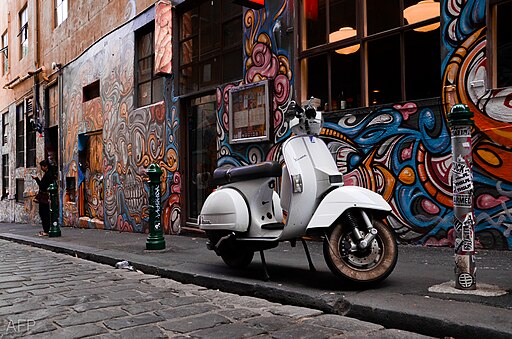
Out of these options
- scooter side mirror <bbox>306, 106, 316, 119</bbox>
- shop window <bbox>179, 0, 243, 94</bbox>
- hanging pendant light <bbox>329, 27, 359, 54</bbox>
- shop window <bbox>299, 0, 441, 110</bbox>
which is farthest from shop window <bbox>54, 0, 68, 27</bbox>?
scooter side mirror <bbox>306, 106, 316, 119</bbox>

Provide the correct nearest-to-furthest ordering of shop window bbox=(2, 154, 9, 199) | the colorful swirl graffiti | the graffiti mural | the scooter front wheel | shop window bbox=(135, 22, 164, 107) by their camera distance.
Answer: the scooter front wheel
the colorful swirl graffiti
the graffiti mural
shop window bbox=(135, 22, 164, 107)
shop window bbox=(2, 154, 9, 199)

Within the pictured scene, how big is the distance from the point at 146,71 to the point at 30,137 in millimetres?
10904

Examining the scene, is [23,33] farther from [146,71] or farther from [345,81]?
[345,81]

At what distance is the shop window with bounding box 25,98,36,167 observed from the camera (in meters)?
20.1

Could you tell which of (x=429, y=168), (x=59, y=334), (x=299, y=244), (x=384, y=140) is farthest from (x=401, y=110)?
(x=59, y=334)

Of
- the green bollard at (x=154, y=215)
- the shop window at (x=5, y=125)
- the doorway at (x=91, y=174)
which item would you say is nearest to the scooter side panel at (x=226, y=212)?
the green bollard at (x=154, y=215)

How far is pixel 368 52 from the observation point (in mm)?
7125

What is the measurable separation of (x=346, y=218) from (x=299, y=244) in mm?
3440

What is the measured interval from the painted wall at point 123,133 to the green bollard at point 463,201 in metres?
7.43

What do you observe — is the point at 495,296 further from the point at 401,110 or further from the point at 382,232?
the point at 401,110

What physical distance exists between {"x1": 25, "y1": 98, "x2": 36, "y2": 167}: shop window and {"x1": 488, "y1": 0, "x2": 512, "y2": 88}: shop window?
18.5m

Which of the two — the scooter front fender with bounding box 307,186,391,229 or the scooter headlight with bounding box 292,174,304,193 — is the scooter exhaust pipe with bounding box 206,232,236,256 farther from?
the scooter front fender with bounding box 307,186,391,229

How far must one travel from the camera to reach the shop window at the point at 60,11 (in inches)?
675

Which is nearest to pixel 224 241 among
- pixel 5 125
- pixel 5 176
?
pixel 5 125
